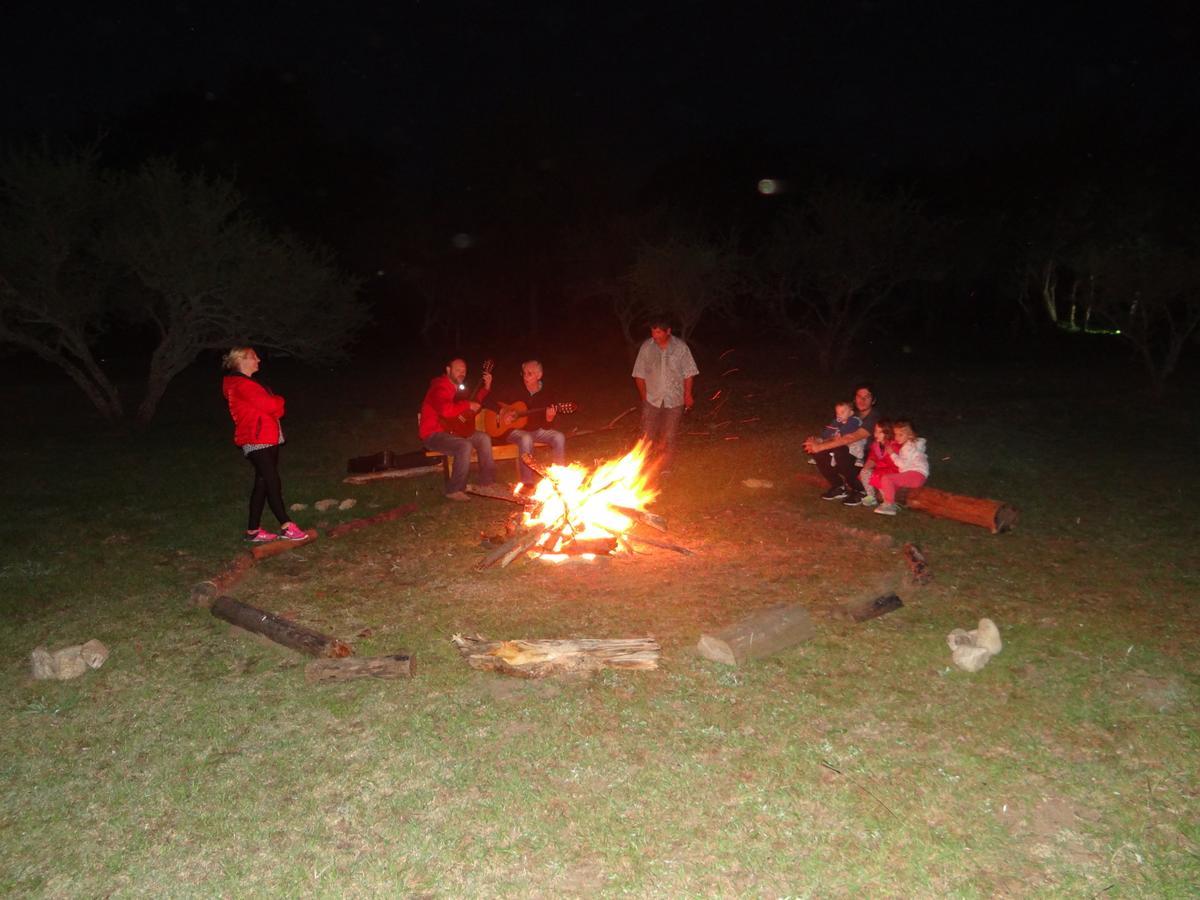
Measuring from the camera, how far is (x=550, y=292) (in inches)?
1858

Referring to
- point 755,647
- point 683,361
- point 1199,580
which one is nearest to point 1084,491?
point 1199,580

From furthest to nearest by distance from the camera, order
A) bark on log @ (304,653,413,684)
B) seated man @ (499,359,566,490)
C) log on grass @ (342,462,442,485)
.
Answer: log on grass @ (342,462,442,485), seated man @ (499,359,566,490), bark on log @ (304,653,413,684)

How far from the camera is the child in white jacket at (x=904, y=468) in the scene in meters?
8.82

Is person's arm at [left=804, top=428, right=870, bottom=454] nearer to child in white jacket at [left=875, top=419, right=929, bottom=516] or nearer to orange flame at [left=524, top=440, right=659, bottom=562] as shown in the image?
child in white jacket at [left=875, top=419, right=929, bottom=516]

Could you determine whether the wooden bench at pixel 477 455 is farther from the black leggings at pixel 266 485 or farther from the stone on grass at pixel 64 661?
the stone on grass at pixel 64 661

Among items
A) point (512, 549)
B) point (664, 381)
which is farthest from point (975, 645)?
point (664, 381)

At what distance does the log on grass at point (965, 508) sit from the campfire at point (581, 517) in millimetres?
2897

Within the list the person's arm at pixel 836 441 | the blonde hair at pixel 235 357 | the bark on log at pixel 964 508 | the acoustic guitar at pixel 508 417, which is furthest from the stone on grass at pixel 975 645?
the blonde hair at pixel 235 357

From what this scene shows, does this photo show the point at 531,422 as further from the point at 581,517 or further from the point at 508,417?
the point at 581,517

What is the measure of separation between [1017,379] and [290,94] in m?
29.6

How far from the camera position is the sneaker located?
805cm

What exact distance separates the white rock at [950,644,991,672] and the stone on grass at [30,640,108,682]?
5.76 m

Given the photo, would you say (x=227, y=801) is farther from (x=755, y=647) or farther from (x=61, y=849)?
(x=755, y=647)

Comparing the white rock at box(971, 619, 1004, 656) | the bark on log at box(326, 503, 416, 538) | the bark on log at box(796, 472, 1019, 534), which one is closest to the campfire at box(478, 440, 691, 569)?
the bark on log at box(326, 503, 416, 538)
